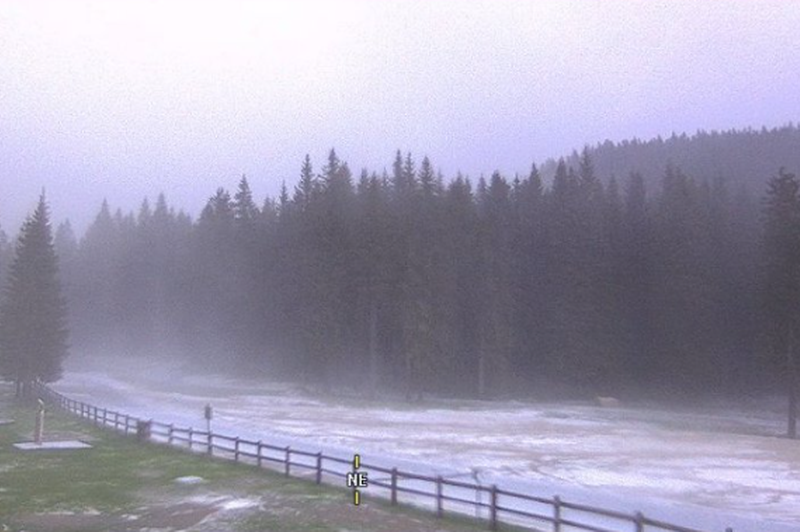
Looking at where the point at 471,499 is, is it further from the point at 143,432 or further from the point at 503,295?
the point at 503,295

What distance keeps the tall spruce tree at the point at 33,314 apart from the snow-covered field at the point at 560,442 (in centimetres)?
468

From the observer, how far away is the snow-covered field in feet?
87.5

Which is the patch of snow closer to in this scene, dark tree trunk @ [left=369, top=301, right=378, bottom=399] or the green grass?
the green grass

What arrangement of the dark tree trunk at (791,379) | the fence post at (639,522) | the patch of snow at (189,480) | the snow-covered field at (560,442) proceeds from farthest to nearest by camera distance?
the dark tree trunk at (791,379) → the snow-covered field at (560,442) → the patch of snow at (189,480) → the fence post at (639,522)

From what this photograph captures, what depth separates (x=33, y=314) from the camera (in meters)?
66.6

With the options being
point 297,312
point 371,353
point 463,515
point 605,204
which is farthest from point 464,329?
point 463,515

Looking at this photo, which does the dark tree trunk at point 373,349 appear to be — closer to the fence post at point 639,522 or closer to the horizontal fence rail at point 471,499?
the horizontal fence rail at point 471,499

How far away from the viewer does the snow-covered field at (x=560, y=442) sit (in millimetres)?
26656

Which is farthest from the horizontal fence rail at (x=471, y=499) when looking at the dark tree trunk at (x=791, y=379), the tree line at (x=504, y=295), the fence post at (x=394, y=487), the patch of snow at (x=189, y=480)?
the tree line at (x=504, y=295)

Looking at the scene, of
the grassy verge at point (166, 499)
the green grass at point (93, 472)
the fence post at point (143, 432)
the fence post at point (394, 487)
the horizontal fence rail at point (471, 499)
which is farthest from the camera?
the fence post at point (143, 432)

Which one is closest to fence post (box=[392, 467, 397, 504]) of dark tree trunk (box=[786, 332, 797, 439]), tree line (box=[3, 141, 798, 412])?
dark tree trunk (box=[786, 332, 797, 439])

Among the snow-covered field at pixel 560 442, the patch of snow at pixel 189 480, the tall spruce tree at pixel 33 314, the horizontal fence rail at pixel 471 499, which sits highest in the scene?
the tall spruce tree at pixel 33 314

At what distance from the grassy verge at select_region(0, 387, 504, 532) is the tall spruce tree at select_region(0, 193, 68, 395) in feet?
110

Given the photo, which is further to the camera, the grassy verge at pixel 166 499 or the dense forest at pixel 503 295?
the dense forest at pixel 503 295
